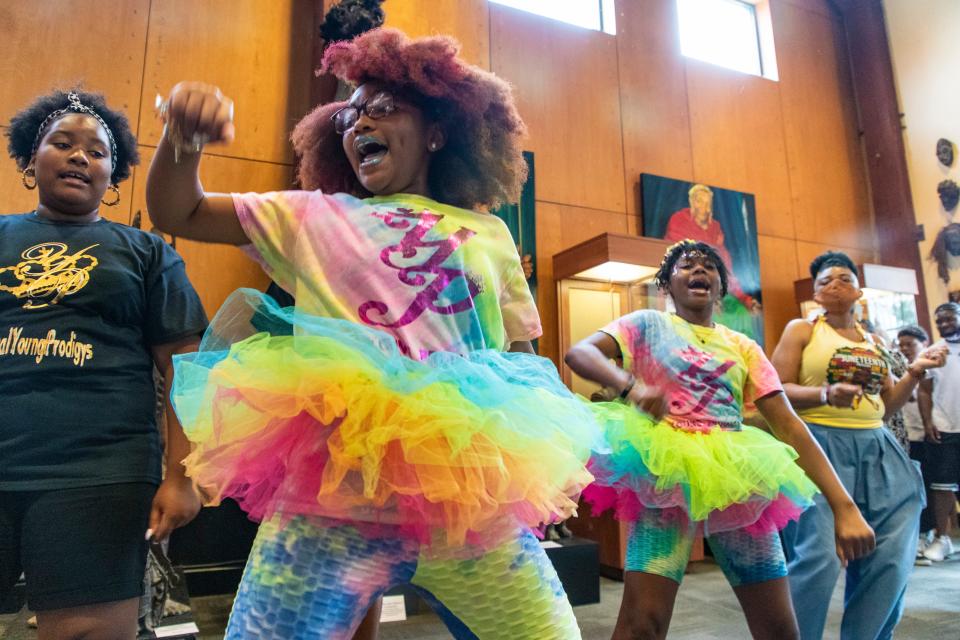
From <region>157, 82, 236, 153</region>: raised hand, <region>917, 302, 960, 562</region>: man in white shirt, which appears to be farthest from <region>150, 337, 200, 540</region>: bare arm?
<region>917, 302, 960, 562</region>: man in white shirt

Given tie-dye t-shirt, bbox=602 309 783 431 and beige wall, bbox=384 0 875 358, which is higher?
beige wall, bbox=384 0 875 358

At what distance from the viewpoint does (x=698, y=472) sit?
1.91m

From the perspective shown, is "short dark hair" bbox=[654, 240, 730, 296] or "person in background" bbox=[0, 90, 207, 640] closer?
"person in background" bbox=[0, 90, 207, 640]

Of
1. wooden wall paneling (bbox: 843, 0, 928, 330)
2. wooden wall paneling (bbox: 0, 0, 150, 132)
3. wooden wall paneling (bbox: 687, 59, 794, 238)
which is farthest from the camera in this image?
wooden wall paneling (bbox: 843, 0, 928, 330)

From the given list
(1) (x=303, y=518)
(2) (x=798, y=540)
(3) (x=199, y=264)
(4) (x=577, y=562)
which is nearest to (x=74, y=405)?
(1) (x=303, y=518)

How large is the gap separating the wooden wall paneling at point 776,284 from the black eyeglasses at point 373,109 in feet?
20.8

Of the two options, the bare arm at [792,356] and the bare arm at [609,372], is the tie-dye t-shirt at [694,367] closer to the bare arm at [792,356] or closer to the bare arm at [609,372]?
the bare arm at [609,372]

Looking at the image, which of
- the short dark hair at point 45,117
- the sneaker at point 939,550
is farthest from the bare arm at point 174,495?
the sneaker at point 939,550

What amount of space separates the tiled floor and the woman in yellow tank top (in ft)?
3.67

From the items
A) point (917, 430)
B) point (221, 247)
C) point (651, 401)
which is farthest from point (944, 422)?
point (221, 247)

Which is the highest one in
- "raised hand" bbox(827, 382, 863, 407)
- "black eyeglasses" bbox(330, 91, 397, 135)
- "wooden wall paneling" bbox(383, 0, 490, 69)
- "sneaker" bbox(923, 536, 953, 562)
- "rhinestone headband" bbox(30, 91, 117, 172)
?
"wooden wall paneling" bbox(383, 0, 490, 69)

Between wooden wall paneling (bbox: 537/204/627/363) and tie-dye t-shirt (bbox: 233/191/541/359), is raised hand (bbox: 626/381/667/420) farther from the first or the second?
wooden wall paneling (bbox: 537/204/627/363)

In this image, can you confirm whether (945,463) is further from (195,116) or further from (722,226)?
(195,116)

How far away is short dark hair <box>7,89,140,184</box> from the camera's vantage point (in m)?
1.86
